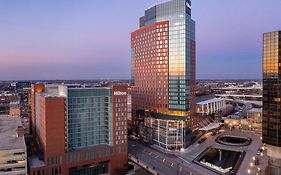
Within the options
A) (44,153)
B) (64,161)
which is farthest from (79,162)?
(44,153)

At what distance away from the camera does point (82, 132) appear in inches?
3425

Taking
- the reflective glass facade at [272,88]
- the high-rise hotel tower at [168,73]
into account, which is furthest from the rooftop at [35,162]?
the reflective glass facade at [272,88]

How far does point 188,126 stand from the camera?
112 m

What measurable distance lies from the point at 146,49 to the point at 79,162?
64.7 meters

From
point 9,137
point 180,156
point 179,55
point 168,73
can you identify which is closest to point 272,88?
point 179,55

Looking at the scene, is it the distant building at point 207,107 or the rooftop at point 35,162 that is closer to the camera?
the rooftop at point 35,162

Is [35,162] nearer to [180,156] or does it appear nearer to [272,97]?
[180,156]

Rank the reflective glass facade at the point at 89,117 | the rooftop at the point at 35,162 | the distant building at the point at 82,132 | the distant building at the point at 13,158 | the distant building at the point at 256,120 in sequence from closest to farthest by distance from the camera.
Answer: the distant building at the point at 13,158 < the rooftop at the point at 35,162 < the distant building at the point at 82,132 < the reflective glass facade at the point at 89,117 < the distant building at the point at 256,120

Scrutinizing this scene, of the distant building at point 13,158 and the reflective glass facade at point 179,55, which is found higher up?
the reflective glass facade at point 179,55

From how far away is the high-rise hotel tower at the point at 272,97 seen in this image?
286 ft

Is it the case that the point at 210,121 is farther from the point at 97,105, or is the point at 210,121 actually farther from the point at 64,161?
the point at 64,161

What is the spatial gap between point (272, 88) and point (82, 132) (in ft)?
228

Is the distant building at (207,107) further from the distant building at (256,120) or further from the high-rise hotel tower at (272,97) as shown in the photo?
the high-rise hotel tower at (272,97)

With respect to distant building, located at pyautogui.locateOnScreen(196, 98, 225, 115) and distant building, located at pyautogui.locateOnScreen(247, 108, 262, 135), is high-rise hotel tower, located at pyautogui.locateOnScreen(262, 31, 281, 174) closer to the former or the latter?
distant building, located at pyautogui.locateOnScreen(196, 98, 225, 115)
